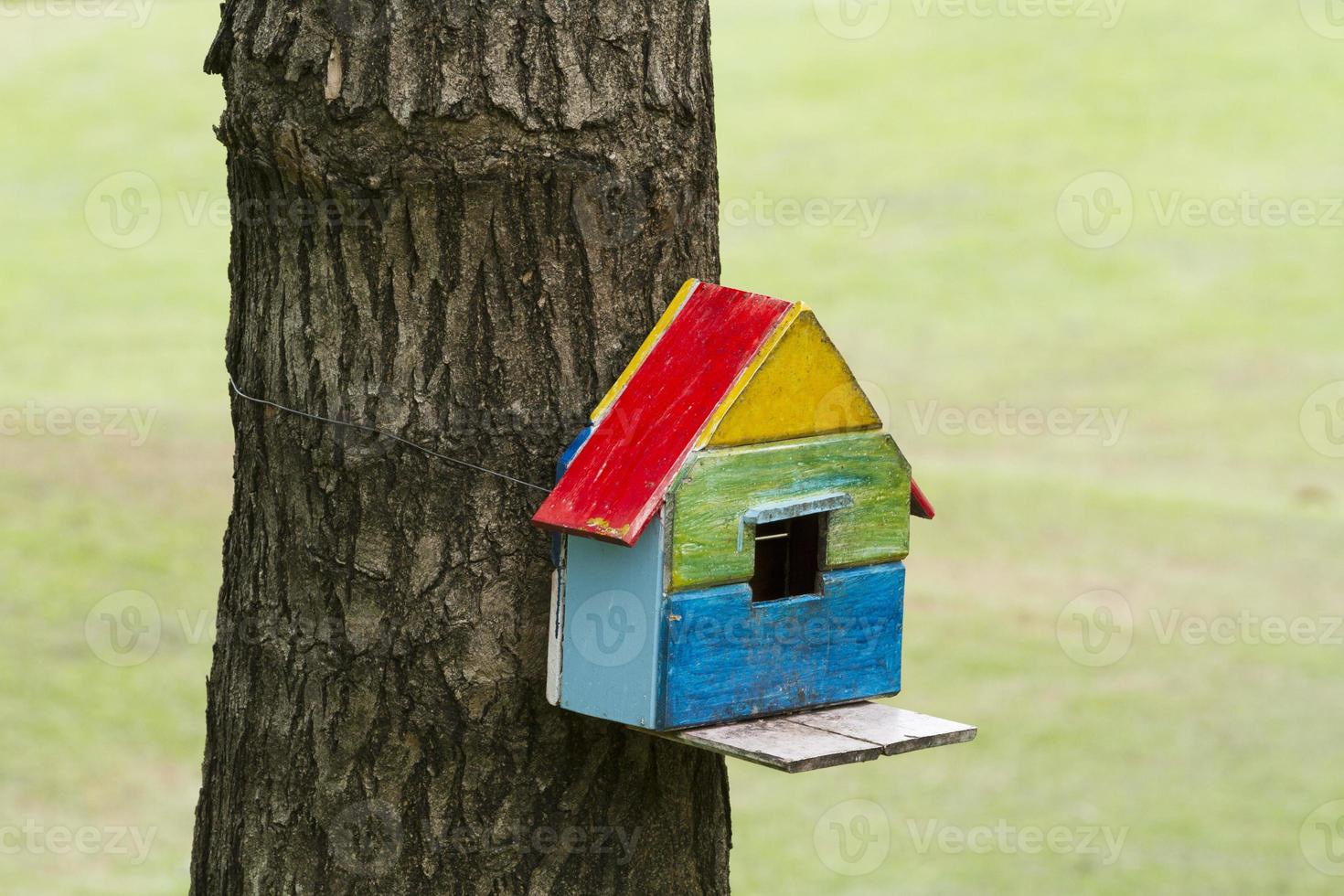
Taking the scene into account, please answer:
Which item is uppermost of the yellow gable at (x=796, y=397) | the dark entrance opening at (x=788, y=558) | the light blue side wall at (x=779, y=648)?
the yellow gable at (x=796, y=397)

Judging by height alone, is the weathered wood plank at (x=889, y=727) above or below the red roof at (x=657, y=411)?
below

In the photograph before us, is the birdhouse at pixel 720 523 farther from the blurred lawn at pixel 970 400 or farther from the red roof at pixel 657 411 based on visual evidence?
the blurred lawn at pixel 970 400

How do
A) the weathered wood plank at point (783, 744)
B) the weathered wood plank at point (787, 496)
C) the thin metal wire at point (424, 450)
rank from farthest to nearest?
the thin metal wire at point (424, 450), the weathered wood plank at point (787, 496), the weathered wood plank at point (783, 744)

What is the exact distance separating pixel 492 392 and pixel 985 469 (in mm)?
7985

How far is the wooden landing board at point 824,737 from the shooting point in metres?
2.35

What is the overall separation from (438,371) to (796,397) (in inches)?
21.7

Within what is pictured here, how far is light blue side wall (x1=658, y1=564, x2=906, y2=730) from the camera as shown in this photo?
2.43 meters

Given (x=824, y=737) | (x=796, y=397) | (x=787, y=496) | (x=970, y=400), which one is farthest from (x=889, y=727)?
(x=970, y=400)

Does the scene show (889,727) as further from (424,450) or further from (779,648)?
(424,450)

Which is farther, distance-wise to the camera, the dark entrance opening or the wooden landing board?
the dark entrance opening

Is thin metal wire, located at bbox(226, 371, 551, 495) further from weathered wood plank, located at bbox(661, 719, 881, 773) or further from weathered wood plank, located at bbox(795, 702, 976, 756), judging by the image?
weathered wood plank, located at bbox(795, 702, 976, 756)

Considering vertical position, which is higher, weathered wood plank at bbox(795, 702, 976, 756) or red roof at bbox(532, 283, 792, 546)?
red roof at bbox(532, 283, 792, 546)

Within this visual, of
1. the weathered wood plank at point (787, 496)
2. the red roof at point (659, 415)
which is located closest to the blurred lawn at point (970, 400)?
the weathered wood plank at point (787, 496)

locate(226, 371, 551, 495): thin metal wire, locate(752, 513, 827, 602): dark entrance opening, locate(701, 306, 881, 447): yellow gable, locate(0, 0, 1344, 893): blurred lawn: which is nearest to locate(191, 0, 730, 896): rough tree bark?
locate(226, 371, 551, 495): thin metal wire
